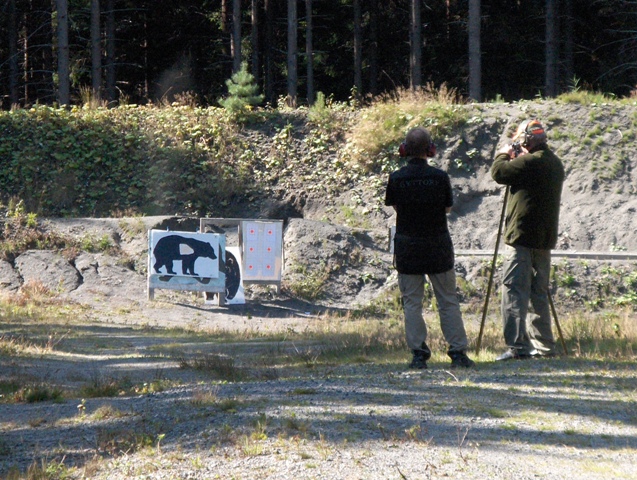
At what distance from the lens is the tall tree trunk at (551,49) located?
3297 centimetres

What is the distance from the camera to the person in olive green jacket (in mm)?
8836

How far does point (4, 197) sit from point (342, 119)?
31.8 ft

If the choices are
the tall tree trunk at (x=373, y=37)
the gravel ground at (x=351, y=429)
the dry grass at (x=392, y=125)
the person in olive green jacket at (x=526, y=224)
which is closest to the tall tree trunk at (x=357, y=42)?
the tall tree trunk at (x=373, y=37)

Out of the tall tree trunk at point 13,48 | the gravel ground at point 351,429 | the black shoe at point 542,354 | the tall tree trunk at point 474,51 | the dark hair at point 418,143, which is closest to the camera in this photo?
the gravel ground at point 351,429

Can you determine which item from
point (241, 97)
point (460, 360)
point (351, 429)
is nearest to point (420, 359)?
point (460, 360)

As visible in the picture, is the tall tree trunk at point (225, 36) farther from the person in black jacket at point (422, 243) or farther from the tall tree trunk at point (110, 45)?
the person in black jacket at point (422, 243)

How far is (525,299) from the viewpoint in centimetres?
894

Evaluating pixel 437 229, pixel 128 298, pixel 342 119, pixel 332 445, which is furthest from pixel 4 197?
pixel 332 445

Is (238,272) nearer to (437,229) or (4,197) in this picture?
(4,197)

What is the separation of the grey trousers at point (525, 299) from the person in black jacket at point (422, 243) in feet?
2.52

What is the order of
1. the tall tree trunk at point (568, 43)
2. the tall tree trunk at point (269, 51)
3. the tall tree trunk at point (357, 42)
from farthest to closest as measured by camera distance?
the tall tree trunk at point (269, 51), the tall tree trunk at point (357, 42), the tall tree trunk at point (568, 43)

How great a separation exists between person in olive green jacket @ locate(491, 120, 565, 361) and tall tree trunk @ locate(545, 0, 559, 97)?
24.7m

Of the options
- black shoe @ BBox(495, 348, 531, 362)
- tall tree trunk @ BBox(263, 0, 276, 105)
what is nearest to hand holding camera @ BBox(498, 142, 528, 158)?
black shoe @ BBox(495, 348, 531, 362)

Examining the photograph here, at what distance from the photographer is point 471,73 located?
28734 mm
